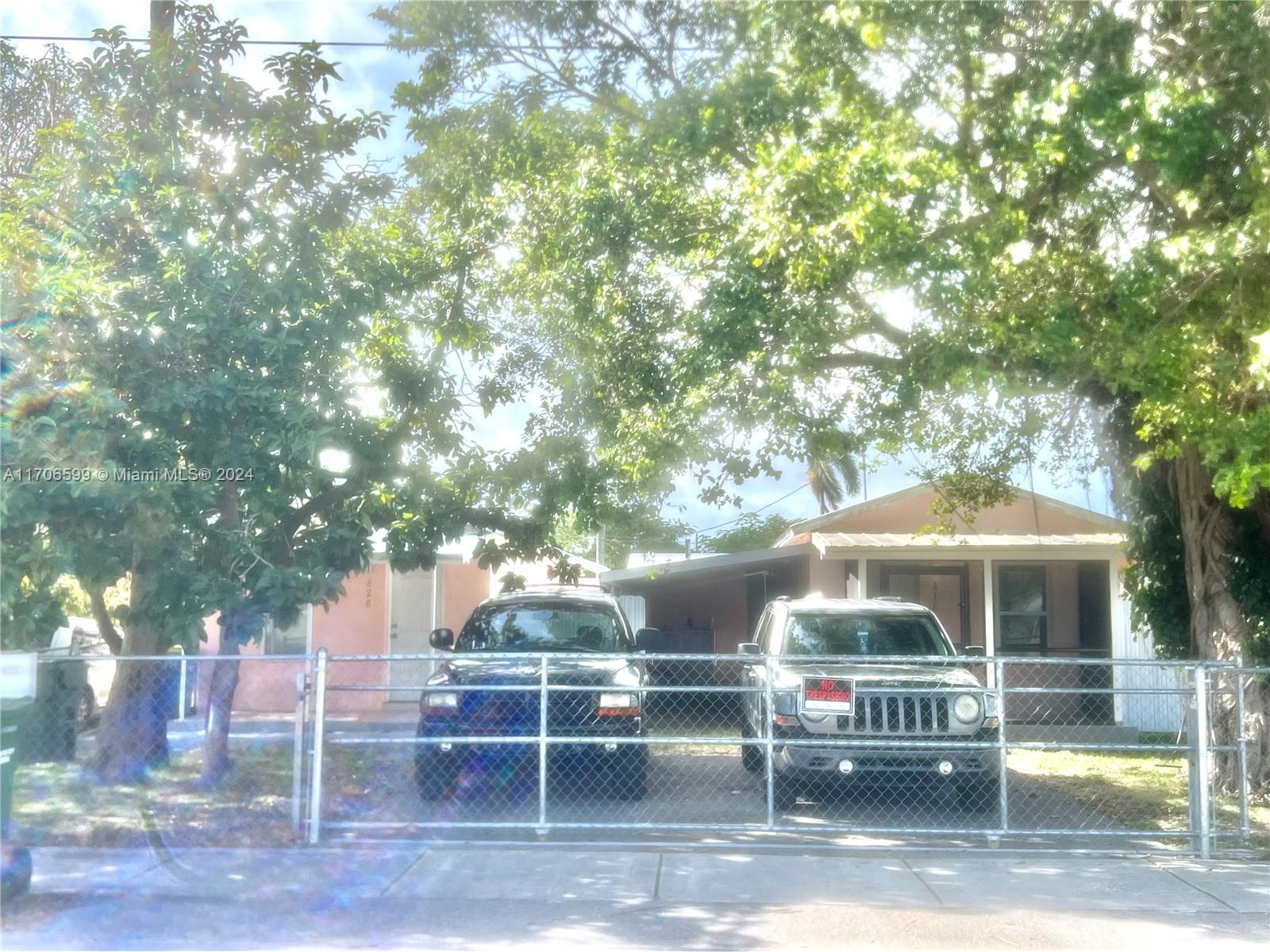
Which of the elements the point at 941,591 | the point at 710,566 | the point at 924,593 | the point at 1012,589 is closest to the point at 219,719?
the point at 710,566

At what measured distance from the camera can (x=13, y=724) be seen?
6.81 meters

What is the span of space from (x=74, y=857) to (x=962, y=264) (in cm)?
752

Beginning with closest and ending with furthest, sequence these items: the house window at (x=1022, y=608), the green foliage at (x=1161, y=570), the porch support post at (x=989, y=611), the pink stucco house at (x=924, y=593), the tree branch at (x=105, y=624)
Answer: the tree branch at (x=105, y=624) < the green foliage at (x=1161, y=570) < the porch support post at (x=989, y=611) < the pink stucco house at (x=924, y=593) < the house window at (x=1022, y=608)

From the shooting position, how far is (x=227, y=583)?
9.07 meters

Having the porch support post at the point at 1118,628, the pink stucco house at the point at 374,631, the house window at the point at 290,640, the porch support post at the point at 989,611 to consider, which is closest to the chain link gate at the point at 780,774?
the porch support post at the point at 989,611

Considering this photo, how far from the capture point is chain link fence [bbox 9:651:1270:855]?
804 centimetres

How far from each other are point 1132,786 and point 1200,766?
333cm

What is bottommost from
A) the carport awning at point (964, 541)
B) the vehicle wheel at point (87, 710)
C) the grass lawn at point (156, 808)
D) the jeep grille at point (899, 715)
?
the grass lawn at point (156, 808)

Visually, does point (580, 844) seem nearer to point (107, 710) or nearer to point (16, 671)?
point (16, 671)

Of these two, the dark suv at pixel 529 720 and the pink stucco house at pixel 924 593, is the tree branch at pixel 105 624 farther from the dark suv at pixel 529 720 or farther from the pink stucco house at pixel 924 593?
the pink stucco house at pixel 924 593

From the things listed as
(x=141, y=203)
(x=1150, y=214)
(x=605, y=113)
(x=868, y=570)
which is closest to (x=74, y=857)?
(x=141, y=203)

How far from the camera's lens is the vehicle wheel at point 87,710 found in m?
13.0

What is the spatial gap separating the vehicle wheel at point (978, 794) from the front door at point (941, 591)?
7769 millimetres

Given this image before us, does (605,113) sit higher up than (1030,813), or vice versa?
(605,113)
